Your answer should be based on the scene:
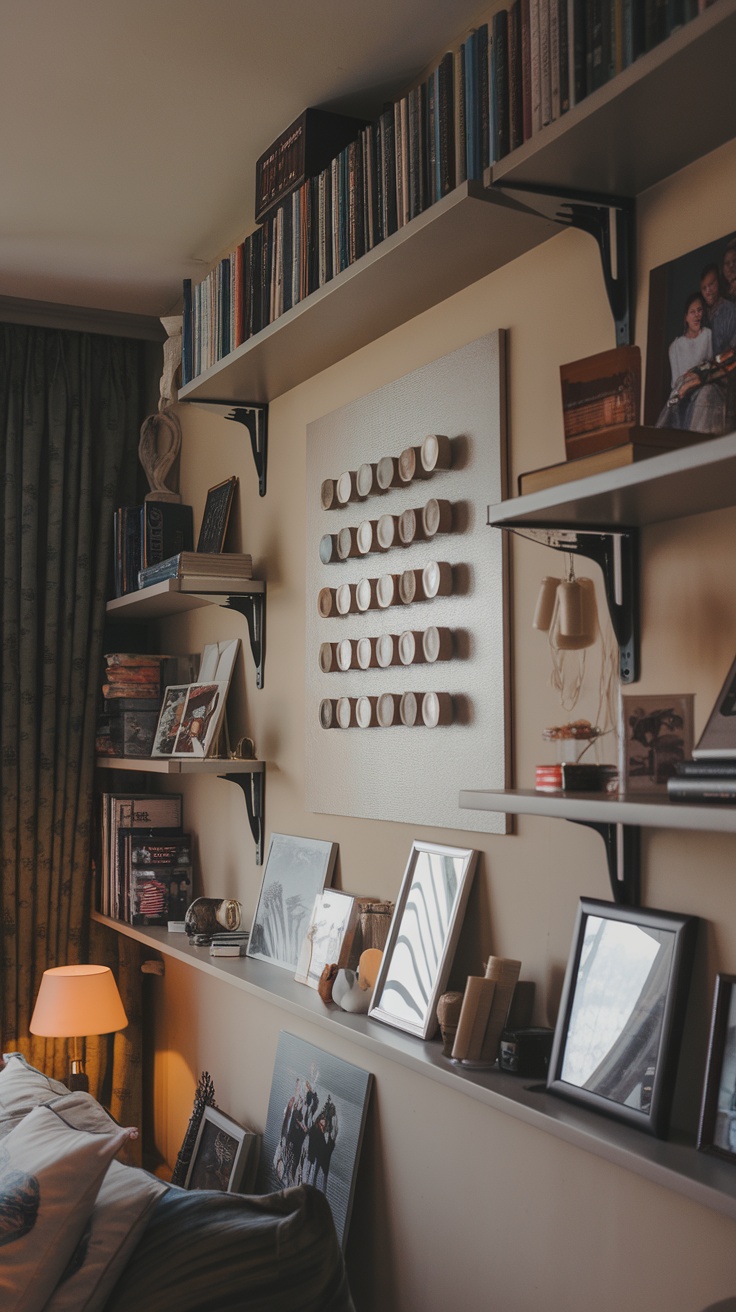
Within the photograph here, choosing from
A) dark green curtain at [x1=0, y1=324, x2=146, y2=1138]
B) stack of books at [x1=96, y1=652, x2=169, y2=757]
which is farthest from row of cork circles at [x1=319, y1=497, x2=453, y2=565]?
dark green curtain at [x1=0, y1=324, x2=146, y2=1138]

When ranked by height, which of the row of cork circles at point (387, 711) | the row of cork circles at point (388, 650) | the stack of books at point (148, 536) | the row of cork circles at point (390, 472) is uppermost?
the stack of books at point (148, 536)

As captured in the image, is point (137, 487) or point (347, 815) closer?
point (347, 815)

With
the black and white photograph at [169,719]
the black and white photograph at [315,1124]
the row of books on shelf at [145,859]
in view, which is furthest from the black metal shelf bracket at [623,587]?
the row of books on shelf at [145,859]

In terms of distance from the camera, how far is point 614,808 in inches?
53.3

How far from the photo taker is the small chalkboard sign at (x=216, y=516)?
10.2 ft

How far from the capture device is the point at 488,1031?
1770mm

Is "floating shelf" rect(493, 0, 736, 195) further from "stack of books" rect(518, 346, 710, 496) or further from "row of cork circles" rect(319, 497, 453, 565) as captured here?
"row of cork circles" rect(319, 497, 453, 565)

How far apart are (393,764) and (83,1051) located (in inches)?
75.0

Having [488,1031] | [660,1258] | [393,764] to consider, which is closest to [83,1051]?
[393,764]

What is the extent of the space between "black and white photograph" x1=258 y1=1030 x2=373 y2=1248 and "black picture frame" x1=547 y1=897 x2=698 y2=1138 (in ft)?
2.24

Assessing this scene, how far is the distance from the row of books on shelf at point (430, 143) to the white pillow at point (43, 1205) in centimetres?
162

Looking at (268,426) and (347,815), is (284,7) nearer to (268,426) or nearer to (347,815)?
(268,426)

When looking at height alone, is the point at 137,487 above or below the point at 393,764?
above

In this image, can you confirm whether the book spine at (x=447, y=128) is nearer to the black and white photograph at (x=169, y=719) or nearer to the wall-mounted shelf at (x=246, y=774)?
the wall-mounted shelf at (x=246, y=774)
